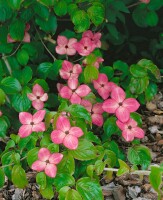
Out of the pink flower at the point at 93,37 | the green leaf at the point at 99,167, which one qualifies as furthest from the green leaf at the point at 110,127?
the pink flower at the point at 93,37

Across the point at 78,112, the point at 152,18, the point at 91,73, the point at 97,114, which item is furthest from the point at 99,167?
the point at 152,18

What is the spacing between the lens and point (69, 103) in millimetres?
1837

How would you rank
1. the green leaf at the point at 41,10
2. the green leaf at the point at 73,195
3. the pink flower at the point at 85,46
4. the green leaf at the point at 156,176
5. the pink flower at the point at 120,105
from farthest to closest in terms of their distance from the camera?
the pink flower at the point at 85,46, the green leaf at the point at 41,10, the pink flower at the point at 120,105, the green leaf at the point at 73,195, the green leaf at the point at 156,176

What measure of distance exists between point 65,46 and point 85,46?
0.10m

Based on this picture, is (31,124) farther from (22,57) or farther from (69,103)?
(22,57)

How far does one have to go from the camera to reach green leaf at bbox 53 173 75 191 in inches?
61.4

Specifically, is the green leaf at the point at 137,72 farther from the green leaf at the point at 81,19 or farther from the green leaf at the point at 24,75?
the green leaf at the point at 24,75

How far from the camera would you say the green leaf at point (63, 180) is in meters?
1.56

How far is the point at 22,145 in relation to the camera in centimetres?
169

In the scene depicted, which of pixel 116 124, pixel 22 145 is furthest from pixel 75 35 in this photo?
pixel 22 145

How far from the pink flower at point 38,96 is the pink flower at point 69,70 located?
0.36ft

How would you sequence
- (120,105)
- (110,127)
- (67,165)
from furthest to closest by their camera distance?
(110,127) → (120,105) → (67,165)

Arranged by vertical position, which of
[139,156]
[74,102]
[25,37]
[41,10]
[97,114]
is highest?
[41,10]

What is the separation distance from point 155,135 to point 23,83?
2.30 ft
